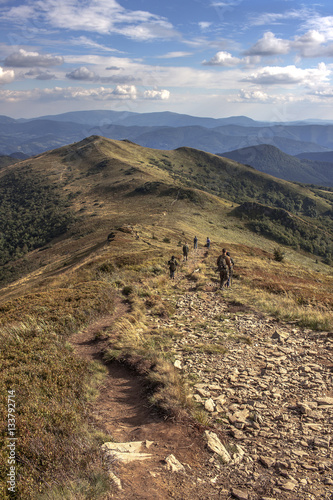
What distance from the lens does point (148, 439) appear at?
4.50 m

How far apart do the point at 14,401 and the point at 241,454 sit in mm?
3686

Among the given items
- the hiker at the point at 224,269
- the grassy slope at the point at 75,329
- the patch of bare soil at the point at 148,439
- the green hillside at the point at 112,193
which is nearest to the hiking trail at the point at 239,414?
the patch of bare soil at the point at 148,439

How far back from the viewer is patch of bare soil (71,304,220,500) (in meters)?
3.56

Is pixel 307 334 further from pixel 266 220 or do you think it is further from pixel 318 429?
pixel 266 220

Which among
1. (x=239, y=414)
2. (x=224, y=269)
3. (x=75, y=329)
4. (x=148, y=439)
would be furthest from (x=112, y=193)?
(x=148, y=439)

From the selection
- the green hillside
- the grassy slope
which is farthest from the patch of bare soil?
the green hillside

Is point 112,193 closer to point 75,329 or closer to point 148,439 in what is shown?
point 75,329

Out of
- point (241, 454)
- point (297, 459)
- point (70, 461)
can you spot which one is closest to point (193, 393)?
point (241, 454)

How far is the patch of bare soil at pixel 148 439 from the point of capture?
11.7ft

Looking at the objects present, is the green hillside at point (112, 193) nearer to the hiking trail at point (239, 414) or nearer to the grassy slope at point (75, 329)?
the grassy slope at point (75, 329)

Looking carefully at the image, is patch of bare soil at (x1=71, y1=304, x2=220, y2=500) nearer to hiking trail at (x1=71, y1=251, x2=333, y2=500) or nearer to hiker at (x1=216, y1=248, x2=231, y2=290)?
hiking trail at (x1=71, y1=251, x2=333, y2=500)

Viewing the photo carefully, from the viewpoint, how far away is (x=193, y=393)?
5.87 m

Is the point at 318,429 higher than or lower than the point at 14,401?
lower

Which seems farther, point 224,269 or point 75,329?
point 224,269
